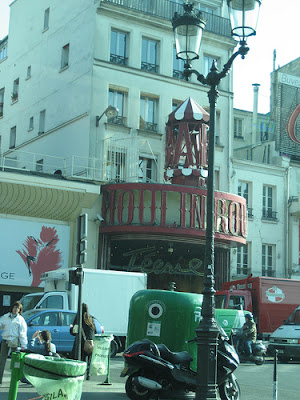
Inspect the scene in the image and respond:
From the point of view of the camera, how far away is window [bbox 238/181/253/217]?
32656 millimetres

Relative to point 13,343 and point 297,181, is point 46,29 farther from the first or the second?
point 13,343

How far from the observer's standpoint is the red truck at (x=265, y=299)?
26.5 m

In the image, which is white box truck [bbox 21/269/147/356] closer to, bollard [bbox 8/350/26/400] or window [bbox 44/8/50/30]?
bollard [bbox 8/350/26/400]

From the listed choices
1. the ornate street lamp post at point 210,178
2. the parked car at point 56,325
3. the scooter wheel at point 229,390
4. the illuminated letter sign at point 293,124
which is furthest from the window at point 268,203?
the scooter wheel at point 229,390

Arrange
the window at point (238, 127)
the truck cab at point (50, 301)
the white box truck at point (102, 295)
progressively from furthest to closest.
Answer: the window at point (238, 127)
the white box truck at point (102, 295)
the truck cab at point (50, 301)

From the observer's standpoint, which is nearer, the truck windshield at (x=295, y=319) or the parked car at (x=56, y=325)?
the parked car at (x=56, y=325)

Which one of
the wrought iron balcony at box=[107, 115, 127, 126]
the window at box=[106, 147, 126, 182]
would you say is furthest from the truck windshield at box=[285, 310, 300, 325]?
the wrought iron balcony at box=[107, 115, 127, 126]

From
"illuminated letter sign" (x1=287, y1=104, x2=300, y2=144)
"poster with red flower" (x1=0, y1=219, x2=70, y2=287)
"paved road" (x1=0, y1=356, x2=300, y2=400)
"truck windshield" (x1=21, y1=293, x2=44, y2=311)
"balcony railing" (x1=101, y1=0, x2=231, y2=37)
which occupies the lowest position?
"paved road" (x1=0, y1=356, x2=300, y2=400)

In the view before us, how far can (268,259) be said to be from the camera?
33.1 metres

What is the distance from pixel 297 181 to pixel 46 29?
1439cm

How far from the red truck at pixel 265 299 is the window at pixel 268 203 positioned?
20.6 ft

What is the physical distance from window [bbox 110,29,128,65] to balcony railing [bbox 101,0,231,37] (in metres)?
1.24

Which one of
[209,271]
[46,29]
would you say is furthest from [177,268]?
[209,271]

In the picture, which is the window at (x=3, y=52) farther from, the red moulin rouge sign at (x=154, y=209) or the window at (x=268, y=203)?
the window at (x=268, y=203)
